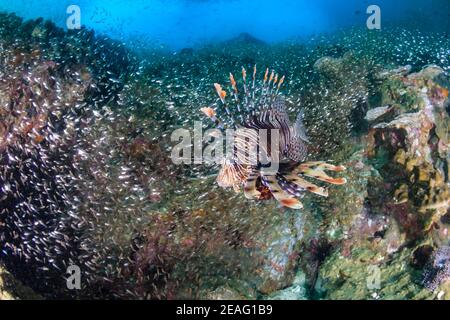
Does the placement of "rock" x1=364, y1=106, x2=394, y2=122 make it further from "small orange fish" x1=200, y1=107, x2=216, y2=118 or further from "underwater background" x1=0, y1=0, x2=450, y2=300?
"small orange fish" x1=200, y1=107, x2=216, y2=118

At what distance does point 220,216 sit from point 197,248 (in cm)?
56

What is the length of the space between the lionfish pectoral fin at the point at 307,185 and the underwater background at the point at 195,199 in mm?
21

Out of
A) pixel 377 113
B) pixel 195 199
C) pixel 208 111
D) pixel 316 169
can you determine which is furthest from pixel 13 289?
pixel 377 113

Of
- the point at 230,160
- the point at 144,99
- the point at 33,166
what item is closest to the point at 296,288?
the point at 230,160

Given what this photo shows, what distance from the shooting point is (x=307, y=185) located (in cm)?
306

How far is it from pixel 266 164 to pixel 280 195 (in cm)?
76

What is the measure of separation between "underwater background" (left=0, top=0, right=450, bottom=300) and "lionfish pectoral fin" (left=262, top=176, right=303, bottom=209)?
0.03 m

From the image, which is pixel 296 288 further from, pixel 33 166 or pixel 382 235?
pixel 33 166

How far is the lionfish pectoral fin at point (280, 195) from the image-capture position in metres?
2.76

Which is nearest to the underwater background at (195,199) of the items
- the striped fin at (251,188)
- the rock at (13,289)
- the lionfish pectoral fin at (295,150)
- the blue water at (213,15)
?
the rock at (13,289)

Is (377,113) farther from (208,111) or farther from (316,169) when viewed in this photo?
(208,111)

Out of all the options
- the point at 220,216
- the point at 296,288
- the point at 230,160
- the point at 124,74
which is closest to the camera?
the point at 230,160

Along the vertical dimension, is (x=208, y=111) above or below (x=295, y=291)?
above
